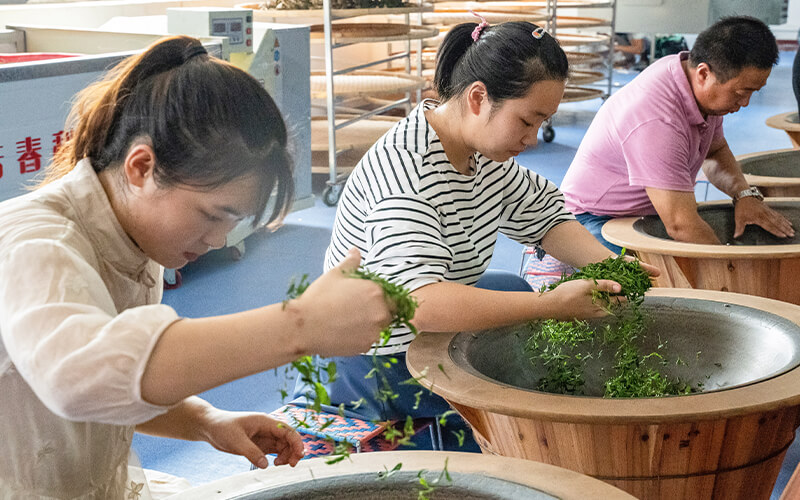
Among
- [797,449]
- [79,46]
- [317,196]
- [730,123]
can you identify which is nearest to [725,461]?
[797,449]

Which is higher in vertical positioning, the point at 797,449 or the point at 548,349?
the point at 548,349

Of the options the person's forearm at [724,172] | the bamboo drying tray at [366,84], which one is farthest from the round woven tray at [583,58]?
the person's forearm at [724,172]

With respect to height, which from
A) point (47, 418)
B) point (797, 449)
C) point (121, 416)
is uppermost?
point (121, 416)

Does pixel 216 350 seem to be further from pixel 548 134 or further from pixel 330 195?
pixel 548 134

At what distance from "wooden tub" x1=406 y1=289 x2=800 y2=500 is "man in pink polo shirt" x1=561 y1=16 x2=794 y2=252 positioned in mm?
1028

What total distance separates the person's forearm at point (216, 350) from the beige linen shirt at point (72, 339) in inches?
0.6

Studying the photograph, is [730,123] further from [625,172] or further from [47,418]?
[47,418]

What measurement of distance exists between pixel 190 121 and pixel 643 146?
215 cm

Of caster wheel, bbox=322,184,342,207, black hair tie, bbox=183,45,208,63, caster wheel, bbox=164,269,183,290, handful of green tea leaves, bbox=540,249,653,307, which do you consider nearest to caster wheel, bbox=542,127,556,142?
caster wheel, bbox=322,184,342,207

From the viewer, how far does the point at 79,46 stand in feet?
14.2

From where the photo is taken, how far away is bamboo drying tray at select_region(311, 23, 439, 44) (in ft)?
19.0

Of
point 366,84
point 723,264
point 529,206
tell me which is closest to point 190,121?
point 529,206

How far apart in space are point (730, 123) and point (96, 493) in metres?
8.06

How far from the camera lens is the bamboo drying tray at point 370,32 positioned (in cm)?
580
